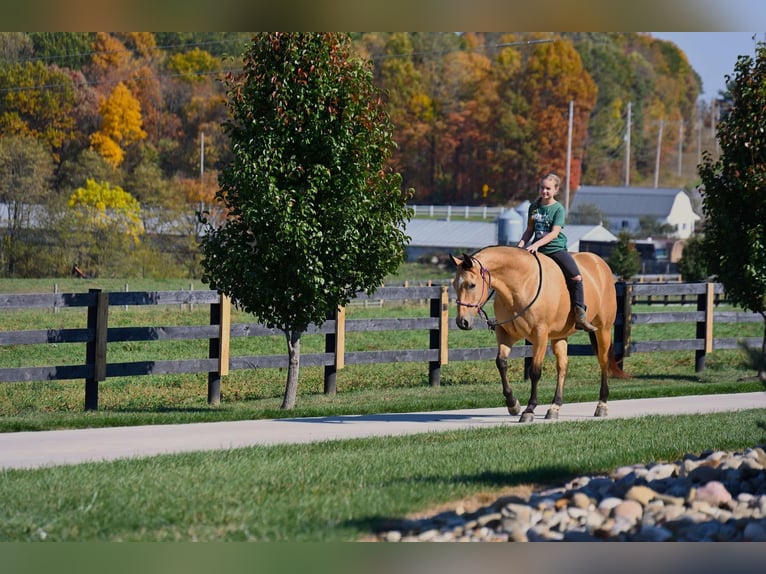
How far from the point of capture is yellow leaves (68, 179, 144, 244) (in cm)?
5497

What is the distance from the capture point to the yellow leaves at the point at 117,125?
225 feet

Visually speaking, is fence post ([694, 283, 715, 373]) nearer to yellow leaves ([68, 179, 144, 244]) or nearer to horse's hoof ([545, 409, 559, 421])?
horse's hoof ([545, 409, 559, 421])

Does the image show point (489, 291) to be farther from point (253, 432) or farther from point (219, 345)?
point (219, 345)

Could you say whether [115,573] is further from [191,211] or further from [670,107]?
[670,107]

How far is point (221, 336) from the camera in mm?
15516

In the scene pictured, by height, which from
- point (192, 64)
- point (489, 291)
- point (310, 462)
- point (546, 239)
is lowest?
point (310, 462)

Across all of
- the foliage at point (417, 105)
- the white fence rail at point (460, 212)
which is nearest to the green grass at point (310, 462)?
the foliage at point (417, 105)

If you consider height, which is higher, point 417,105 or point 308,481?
point 417,105

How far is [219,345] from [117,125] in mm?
56658

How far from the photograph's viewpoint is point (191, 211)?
61531 mm

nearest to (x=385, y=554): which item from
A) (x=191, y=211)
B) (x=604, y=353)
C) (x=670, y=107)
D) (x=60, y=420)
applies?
(x=60, y=420)

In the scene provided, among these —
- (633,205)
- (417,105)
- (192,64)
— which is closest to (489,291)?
(192,64)

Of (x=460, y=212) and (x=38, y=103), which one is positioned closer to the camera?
(x=38, y=103)

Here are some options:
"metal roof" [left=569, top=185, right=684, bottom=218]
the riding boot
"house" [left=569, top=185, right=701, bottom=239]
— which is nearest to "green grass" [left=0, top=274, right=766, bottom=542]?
the riding boot
